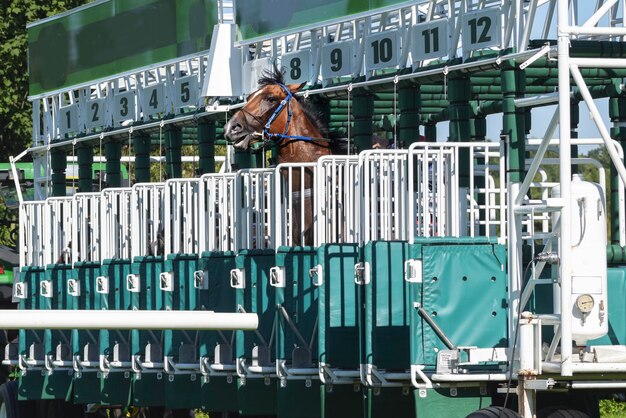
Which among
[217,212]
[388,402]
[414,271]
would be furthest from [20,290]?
[414,271]

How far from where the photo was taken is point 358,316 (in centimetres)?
1172

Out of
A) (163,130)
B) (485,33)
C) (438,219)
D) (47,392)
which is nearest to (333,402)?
(438,219)

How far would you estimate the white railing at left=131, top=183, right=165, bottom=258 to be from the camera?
15.2 metres

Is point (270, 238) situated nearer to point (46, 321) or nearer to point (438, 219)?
point (438, 219)

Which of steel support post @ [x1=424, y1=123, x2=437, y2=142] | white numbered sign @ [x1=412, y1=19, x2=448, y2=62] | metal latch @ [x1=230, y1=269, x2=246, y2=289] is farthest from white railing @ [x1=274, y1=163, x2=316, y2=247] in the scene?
steel support post @ [x1=424, y1=123, x2=437, y2=142]

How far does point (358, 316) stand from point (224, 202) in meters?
2.19

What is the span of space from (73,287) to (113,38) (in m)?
4.46

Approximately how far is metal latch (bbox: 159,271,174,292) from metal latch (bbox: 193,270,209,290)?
0.61 metres

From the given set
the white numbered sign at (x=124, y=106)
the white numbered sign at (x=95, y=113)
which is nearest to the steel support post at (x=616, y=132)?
the white numbered sign at (x=124, y=106)

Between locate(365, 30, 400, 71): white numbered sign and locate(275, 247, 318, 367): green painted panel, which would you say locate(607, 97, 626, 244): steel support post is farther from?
locate(275, 247, 318, 367): green painted panel

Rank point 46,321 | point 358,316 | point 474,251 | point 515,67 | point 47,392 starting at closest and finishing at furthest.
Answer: point 46,321 < point 474,251 < point 358,316 < point 515,67 < point 47,392

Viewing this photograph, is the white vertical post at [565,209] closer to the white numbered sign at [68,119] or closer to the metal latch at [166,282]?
the metal latch at [166,282]

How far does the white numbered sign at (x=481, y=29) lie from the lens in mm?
13688

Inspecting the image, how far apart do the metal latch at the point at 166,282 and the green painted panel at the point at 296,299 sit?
7.03 ft
